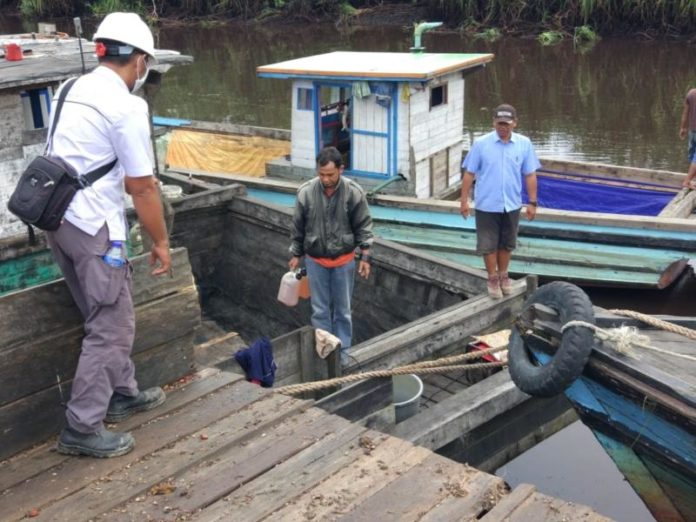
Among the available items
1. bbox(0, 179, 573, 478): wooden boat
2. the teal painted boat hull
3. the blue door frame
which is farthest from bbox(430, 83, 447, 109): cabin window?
bbox(0, 179, 573, 478): wooden boat

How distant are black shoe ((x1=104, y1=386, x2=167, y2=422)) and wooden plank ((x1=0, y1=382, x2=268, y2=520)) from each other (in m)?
0.11

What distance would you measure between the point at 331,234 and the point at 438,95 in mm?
4571

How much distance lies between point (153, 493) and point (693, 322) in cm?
348

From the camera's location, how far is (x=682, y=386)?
4160 mm

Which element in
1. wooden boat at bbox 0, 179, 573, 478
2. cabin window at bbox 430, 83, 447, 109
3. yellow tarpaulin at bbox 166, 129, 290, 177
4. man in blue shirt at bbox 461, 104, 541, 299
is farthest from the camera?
yellow tarpaulin at bbox 166, 129, 290, 177

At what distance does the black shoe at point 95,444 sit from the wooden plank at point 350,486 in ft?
1.95

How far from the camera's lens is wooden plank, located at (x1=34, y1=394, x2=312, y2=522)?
3244 millimetres

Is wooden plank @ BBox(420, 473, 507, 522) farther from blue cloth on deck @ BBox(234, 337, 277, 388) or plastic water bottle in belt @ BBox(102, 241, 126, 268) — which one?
blue cloth on deck @ BBox(234, 337, 277, 388)

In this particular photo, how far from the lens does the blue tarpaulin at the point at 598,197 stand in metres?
10.5

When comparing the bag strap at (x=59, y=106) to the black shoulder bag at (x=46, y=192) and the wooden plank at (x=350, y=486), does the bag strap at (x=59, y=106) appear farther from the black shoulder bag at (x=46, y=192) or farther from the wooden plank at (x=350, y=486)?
the wooden plank at (x=350, y=486)

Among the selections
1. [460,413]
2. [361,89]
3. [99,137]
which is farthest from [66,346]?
[361,89]

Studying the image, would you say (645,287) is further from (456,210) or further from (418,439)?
(418,439)

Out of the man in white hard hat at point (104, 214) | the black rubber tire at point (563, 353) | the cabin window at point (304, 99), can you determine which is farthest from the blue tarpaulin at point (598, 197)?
the man in white hard hat at point (104, 214)

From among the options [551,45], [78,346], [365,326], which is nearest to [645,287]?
[365,326]
